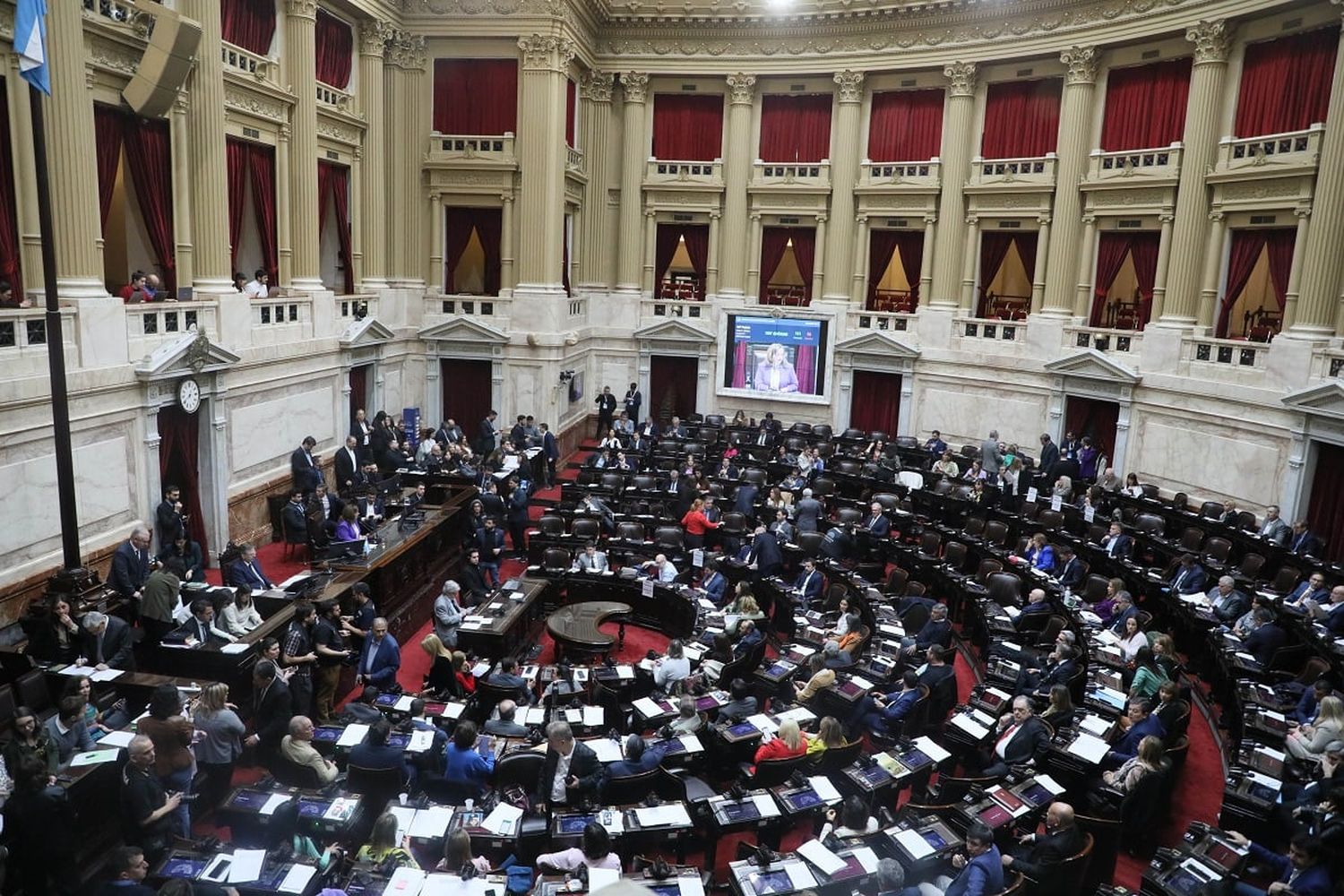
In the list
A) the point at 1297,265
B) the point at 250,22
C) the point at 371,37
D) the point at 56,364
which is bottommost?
the point at 56,364

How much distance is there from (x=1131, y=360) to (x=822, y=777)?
55.2 feet

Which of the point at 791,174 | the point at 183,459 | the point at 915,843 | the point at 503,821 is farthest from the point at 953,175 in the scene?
the point at 503,821

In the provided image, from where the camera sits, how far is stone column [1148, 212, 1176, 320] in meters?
22.0

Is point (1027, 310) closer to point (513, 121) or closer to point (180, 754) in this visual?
point (513, 121)

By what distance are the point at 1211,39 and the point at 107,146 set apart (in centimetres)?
2236

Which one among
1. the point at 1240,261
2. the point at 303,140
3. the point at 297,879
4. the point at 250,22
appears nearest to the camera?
the point at 297,879

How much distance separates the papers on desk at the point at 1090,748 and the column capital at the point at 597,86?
24089mm

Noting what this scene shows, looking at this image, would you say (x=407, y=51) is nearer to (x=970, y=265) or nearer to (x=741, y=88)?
(x=741, y=88)

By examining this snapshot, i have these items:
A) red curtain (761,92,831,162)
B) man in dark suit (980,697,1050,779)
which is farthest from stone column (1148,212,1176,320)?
man in dark suit (980,697,1050,779)

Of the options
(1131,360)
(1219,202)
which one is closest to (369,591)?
Result: (1131,360)

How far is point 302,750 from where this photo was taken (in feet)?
29.5

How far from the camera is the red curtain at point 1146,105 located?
21922 mm

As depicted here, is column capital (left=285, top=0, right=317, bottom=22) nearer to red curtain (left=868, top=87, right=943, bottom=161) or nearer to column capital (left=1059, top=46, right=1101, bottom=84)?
red curtain (left=868, top=87, right=943, bottom=161)

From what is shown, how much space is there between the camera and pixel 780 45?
27.6 metres
